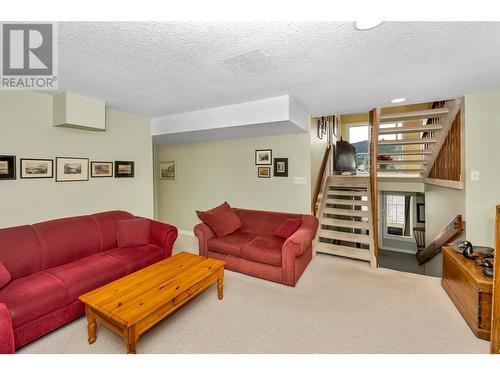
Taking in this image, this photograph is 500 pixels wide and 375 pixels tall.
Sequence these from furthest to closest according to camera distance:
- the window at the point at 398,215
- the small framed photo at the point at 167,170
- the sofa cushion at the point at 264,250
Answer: the window at the point at 398,215 < the small framed photo at the point at 167,170 < the sofa cushion at the point at 264,250

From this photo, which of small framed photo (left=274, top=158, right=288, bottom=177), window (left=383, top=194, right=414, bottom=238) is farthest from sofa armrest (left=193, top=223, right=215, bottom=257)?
window (left=383, top=194, right=414, bottom=238)

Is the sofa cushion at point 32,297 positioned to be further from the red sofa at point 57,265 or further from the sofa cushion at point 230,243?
the sofa cushion at point 230,243

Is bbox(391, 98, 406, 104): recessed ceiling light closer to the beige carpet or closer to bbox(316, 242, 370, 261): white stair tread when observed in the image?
bbox(316, 242, 370, 261): white stair tread

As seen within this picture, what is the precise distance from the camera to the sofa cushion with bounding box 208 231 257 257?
3124mm

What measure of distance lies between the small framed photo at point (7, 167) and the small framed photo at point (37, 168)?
8 cm

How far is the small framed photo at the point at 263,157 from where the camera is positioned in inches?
164

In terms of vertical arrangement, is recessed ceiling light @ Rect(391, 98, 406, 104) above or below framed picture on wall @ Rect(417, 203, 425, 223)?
above

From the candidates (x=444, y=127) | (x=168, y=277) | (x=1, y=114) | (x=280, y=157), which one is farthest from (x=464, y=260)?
(x=1, y=114)

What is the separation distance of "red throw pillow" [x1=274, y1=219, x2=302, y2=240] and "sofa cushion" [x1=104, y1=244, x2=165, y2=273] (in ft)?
5.44

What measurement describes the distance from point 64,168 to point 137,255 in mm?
1694

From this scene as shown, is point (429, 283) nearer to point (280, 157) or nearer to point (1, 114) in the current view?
point (280, 157)

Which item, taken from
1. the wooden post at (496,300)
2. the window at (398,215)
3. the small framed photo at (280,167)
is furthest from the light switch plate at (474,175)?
the window at (398,215)

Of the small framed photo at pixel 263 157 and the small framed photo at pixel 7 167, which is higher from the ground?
the small framed photo at pixel 263 157

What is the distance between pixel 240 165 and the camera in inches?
177
